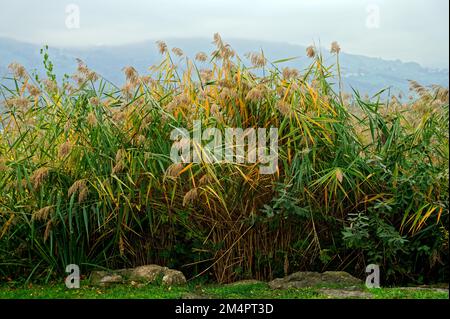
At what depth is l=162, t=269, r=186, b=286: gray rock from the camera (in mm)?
5270

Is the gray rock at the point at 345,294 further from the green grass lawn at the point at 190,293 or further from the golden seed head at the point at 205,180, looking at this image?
the golden seed head at the point at 205,180

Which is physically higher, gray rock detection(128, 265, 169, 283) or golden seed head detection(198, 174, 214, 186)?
golden seed head detection(198, 174, 214, 186)

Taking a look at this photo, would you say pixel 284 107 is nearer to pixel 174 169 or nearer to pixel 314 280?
pixel 174 169

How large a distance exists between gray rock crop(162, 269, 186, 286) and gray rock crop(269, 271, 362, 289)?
0.69 metres

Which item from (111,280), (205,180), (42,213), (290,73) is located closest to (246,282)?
(205,180)

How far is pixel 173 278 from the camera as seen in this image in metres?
5.31

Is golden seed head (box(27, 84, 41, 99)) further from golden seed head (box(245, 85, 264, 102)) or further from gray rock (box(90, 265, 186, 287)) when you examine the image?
golden seed head (box(245, 85, 264, 102))

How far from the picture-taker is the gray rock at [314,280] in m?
5.17

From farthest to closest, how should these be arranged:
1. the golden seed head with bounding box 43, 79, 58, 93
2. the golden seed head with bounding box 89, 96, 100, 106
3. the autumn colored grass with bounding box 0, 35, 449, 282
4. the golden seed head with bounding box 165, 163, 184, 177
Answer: the golden seed head with bounding box 43, 79, 58, 93 < the golden seed head with bounding box 89, 96, 100, 106 < the autumn colored grass with bounding box 0, 35, 449, 282 < the golden seed head with bounding box 165, 163, 184, 177

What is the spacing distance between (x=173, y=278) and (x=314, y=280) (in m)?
1.07

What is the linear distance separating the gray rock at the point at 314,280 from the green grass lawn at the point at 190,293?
121 mm

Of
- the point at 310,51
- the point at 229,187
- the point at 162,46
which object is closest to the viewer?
the point at 229,187

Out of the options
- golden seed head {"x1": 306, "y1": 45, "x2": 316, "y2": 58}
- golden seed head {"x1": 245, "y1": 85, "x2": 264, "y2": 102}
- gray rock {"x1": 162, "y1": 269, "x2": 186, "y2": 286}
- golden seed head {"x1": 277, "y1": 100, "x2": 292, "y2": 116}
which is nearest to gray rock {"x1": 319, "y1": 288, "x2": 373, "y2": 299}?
gray rock {"x1": 162, "y1": 269, "x2": 186, "y2": 286}
